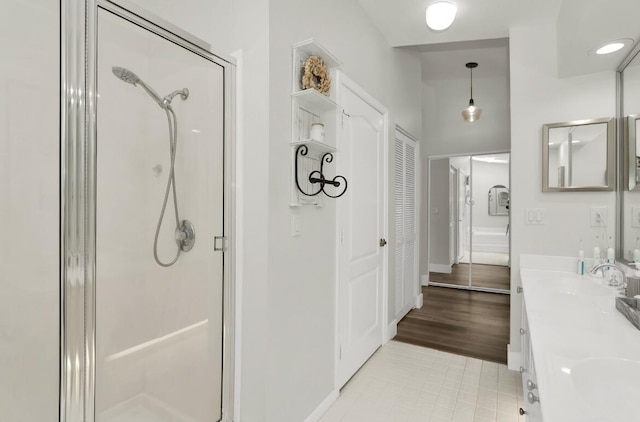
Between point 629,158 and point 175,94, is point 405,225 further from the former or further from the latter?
point 175,94

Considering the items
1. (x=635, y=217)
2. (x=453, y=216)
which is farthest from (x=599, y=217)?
(x=453, y=216)

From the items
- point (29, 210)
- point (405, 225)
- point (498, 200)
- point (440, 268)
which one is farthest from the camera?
point (440, 268)

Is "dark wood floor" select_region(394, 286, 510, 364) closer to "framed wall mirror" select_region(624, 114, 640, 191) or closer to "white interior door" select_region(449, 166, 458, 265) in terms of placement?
"white interior door" select_region(449, 166, 458, 265)

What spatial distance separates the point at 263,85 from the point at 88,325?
1.23 m

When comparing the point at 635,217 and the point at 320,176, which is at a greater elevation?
the point at 320,176

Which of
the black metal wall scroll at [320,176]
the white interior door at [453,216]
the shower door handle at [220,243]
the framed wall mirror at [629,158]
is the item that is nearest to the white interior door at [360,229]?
the black metal wall scroll at [320,176]

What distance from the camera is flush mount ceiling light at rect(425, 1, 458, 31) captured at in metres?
2.37

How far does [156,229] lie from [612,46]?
2.66 meters

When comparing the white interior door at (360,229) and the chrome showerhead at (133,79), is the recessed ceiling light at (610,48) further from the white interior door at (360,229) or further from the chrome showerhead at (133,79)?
the chrome showerhead at (133,79)

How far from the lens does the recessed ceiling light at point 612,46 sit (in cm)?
190

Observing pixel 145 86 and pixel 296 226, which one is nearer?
pixel 145 86

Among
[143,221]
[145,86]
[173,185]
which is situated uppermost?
[145,86]

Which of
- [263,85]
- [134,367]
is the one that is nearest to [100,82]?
[263,85]

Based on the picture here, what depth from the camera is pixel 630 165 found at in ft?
6.84
